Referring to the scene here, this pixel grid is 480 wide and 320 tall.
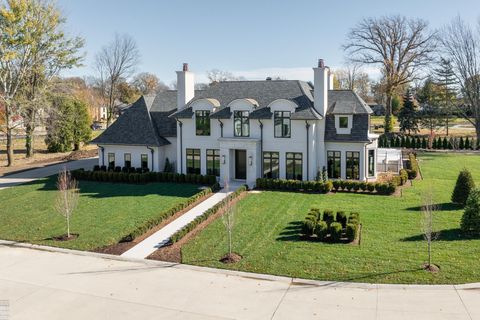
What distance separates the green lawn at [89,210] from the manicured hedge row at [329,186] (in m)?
4.83

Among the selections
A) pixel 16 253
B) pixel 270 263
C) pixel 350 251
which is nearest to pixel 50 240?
pixel 16 253

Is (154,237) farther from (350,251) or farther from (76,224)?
(350,251)

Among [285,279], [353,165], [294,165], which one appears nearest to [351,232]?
[285,279]

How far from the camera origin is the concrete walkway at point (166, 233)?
16625 millimetres

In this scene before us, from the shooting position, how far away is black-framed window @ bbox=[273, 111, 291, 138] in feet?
90.7

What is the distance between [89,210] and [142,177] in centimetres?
Result: 661

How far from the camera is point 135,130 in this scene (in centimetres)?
3189

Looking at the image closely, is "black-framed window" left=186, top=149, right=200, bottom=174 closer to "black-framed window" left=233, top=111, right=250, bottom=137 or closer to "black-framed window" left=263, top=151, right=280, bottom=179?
"black-framed window" left=233, top=111, right=250, bottom=137

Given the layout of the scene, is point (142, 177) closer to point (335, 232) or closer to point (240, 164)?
point (240, 164)

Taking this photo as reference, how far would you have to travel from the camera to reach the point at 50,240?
18109 mm

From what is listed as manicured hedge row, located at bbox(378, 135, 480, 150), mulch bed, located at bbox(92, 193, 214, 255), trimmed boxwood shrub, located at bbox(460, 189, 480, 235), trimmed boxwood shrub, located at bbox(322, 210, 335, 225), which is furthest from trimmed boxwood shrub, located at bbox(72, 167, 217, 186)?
manicured hedge row, located at bbox(378, 135, 480, 150)

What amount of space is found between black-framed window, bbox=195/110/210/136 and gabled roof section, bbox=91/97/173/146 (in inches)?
117

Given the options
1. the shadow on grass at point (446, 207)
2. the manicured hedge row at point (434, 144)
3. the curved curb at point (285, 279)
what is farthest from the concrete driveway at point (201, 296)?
the manicured hedge row at point (434, 144)

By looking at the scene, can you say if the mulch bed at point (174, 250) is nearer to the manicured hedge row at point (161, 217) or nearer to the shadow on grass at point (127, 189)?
the manicured hedge row at point (161, 217)
